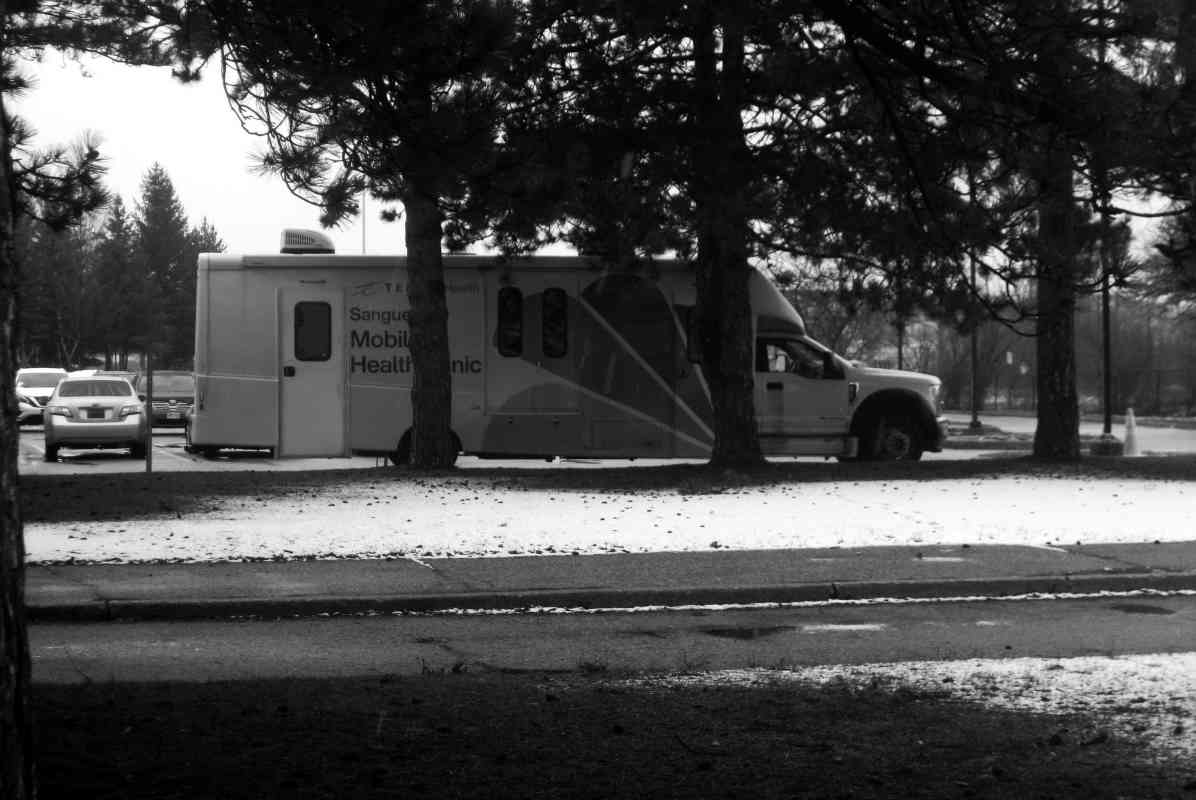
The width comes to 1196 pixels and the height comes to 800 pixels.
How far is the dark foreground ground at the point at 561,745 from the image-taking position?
4.94 metres

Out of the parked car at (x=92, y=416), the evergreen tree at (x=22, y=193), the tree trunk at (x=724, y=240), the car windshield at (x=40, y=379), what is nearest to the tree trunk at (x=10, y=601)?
the evergreen tree at (x=22, y=193)

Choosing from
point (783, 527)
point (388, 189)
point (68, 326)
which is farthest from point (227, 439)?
point (68, 326)

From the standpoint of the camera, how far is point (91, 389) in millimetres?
28844

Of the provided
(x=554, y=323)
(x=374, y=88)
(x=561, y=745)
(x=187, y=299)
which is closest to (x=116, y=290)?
(x=187, y=299)

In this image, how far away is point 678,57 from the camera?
1597 centimetres

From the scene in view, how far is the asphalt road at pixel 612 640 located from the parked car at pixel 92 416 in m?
20.2

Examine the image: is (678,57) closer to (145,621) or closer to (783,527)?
(783,527)

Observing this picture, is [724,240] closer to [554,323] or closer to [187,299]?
[554,323]

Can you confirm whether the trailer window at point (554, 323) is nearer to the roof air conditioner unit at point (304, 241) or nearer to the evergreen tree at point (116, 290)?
the roof air conditioner unit at point (304, 241)

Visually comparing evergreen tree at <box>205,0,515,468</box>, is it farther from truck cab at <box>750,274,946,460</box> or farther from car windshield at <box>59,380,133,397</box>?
car windshield at <box>59,380,133,397</box>

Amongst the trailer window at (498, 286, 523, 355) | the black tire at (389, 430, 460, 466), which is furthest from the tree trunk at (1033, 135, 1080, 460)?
the black tire at (389, 430, 460, 466)

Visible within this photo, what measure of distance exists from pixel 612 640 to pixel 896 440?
632 inches

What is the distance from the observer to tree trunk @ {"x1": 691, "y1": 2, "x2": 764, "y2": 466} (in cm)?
1508

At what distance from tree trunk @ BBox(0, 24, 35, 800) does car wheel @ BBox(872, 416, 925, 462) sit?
20.6m
